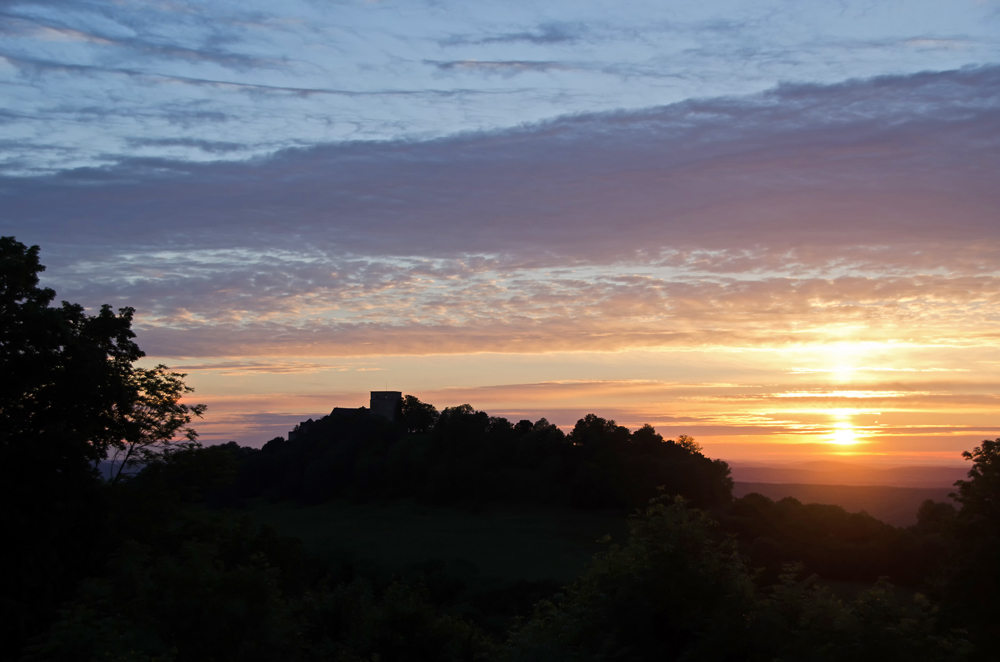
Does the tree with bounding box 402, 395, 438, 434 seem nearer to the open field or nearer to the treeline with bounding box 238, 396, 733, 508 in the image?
the treeline with bounding box 238, 396, 733, 508

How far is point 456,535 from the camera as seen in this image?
88000 mm

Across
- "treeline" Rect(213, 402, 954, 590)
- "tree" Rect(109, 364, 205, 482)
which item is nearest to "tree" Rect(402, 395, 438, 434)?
"treeline" Rect(213, 402, 954, 590)

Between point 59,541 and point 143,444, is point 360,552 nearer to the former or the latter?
point 143,444

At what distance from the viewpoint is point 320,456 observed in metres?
127

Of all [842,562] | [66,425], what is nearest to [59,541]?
[66,425]

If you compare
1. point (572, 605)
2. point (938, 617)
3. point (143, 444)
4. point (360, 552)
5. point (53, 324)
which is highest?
point (53, 324)

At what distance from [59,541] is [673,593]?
63.0ft

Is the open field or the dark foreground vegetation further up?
the dark foreground vegetation

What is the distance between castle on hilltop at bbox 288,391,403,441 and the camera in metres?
143

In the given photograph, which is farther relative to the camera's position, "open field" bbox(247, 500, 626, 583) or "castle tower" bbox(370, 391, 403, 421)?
"castle tower" bbox(370, 391, 403, 421)

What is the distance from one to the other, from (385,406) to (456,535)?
196 feet

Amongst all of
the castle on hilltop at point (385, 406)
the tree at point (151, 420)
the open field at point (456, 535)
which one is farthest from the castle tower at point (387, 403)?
the tree at point (151, 420)

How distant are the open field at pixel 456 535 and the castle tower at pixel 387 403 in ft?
98.3

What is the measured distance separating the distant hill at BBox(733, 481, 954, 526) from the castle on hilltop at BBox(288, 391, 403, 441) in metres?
61.2
